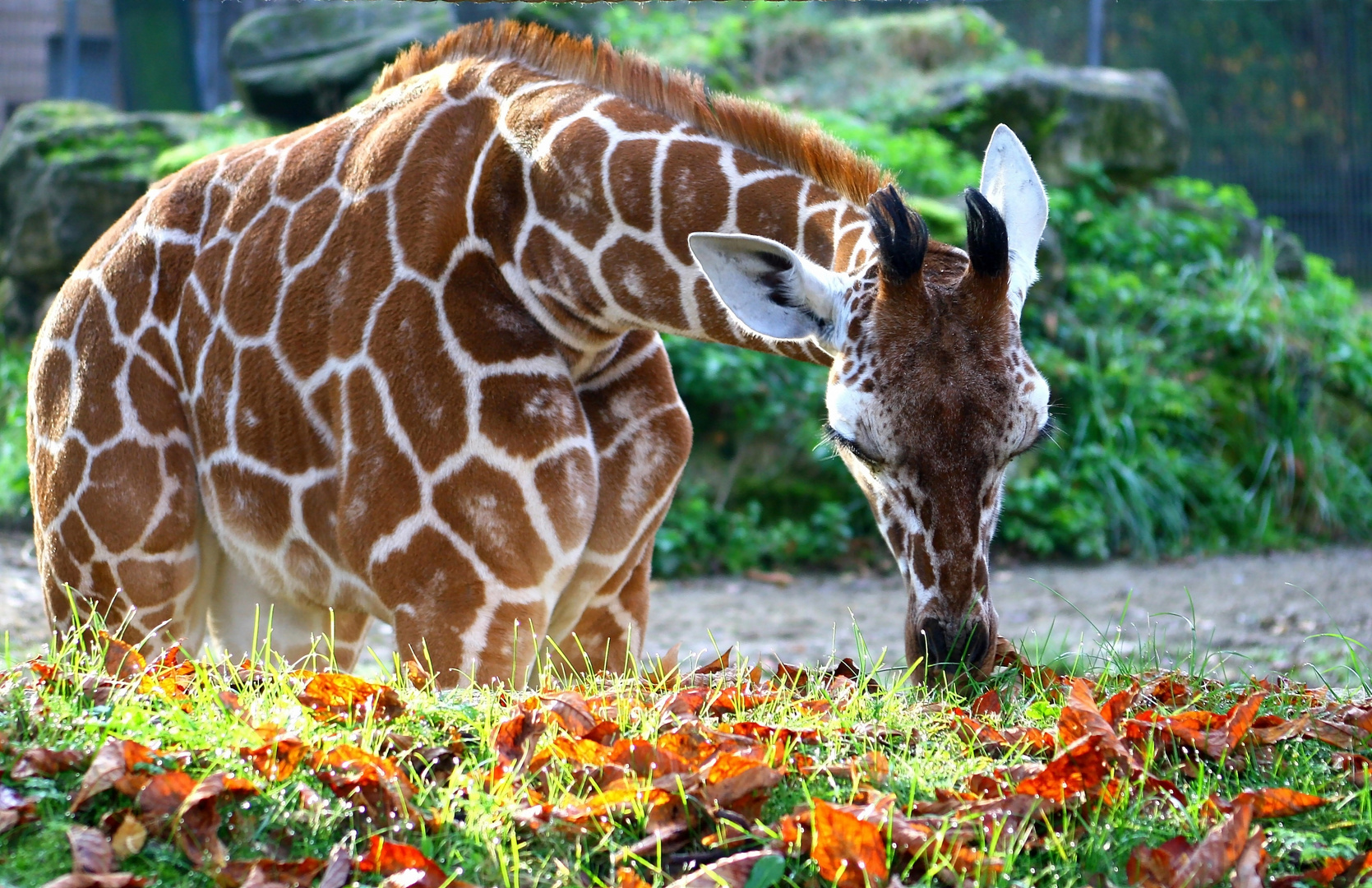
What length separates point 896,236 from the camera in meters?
2.97

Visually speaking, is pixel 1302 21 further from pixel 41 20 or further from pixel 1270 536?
pixel 41 20

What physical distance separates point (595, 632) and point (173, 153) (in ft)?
23.6

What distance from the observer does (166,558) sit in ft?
13.1

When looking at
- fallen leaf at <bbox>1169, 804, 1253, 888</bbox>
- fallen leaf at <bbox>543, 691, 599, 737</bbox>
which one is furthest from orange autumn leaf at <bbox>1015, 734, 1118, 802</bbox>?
fallen leaf at <bbox>543, 691, 599, 737</bbox>

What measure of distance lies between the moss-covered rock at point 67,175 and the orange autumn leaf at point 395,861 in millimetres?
8322

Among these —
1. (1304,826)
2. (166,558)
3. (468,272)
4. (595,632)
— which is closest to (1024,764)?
(1304,826)

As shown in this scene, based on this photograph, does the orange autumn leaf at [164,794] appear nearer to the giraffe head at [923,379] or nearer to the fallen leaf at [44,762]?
the fallen leaf at [44,762]

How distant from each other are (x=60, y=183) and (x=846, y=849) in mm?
9510

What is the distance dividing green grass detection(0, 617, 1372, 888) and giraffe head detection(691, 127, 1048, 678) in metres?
0.25

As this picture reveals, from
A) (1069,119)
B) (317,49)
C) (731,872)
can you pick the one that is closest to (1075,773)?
(731,872)

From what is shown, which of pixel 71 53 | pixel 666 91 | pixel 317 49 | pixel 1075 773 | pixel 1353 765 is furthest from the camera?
pixel 71 53

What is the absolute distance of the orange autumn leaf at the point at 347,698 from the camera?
2.71 metres

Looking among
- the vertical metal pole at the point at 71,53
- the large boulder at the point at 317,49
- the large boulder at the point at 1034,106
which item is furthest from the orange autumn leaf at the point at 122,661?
the vertical metal pole at the point at 71,53

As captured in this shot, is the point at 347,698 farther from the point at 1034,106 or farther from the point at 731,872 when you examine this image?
the point at 1034,106
